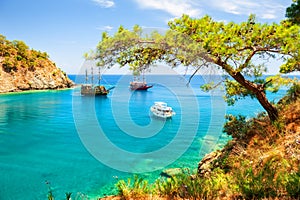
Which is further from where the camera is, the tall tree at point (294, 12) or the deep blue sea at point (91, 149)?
the deep blue sea at point (91, 149)

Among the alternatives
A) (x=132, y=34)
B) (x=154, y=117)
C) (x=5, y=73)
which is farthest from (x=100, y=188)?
(x=5, y=73)

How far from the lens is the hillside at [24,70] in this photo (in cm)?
6688

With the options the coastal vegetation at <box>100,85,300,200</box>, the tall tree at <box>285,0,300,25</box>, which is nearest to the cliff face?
the coastal vegetation at <box>100,85,300,200</box>

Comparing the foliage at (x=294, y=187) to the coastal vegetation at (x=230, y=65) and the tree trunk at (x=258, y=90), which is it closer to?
the coastal vegetation at (x=230, y=65)

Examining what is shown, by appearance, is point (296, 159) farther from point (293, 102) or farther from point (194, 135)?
point (194, 135)

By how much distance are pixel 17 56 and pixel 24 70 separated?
6.14 m

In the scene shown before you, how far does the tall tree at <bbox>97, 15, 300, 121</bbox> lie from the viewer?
612cm

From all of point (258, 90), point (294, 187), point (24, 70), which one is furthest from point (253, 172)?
point (24, 70)

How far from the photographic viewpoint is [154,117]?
38594mm

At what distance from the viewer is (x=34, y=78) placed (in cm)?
7356

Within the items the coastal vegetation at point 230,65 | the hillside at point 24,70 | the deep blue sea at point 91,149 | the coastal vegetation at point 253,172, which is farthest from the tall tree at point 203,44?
the hillside at point 24,70

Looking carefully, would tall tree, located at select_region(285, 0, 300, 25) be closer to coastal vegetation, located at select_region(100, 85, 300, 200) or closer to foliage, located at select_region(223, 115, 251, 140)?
coastal vegetation, located at select_region(100, 85, 300, 200)

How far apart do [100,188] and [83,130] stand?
17375mm

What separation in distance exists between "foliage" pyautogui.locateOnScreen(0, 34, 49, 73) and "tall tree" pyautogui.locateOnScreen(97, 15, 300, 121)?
73.7m
